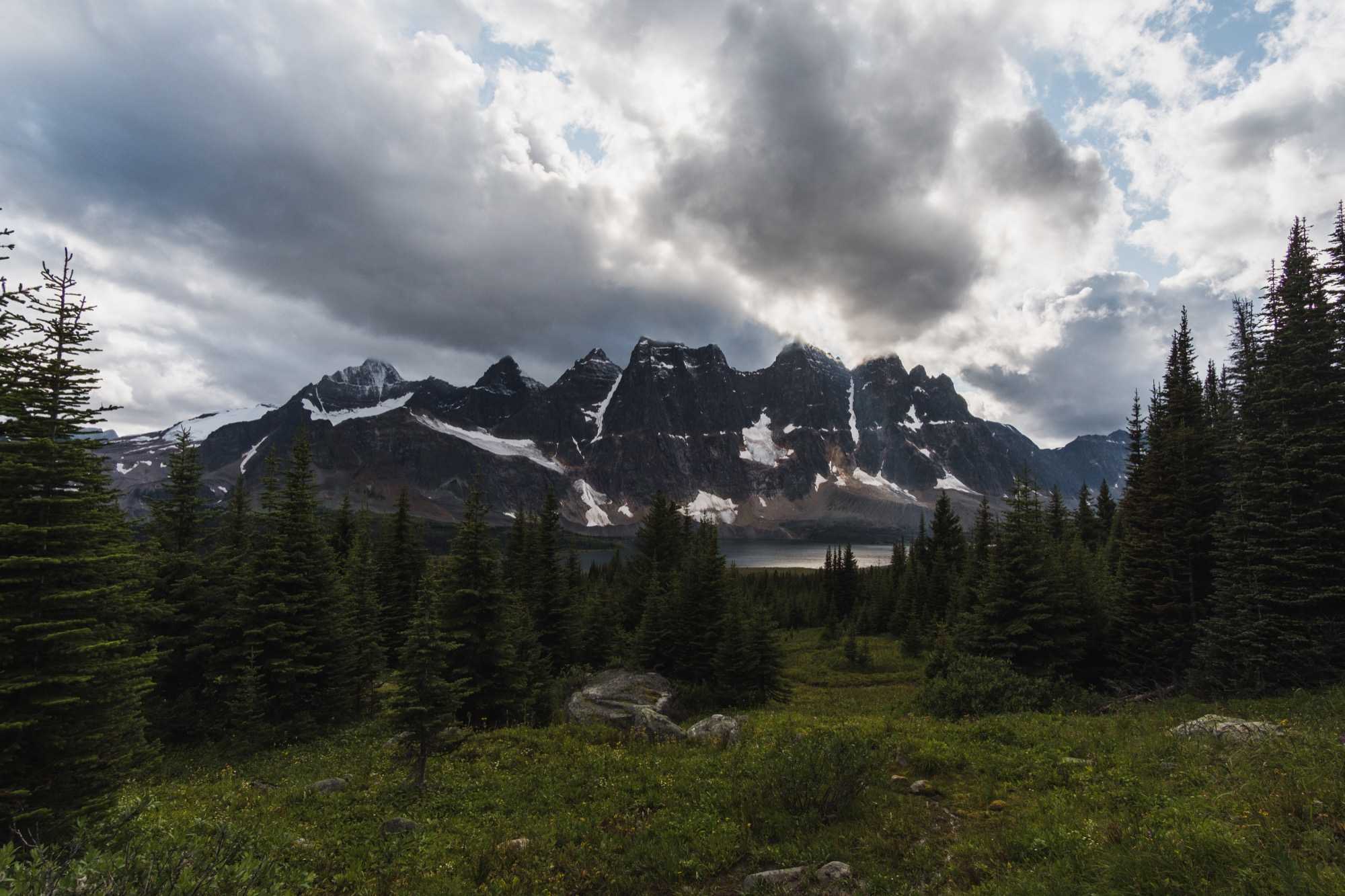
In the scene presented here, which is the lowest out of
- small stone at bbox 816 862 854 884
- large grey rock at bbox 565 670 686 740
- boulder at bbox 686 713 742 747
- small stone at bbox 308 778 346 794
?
large grey rock at bbox 565 670 686 740

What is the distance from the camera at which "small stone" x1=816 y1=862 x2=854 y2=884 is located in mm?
8297

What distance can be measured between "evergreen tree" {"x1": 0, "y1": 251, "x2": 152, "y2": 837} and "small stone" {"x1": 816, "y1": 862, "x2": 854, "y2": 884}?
13039 millimetres

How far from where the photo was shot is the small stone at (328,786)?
1420 cm

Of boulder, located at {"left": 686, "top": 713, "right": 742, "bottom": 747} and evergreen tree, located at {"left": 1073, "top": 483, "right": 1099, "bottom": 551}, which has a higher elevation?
evergreen tree, located at {"left": 1073, "top": 483, "right": 1099, "bottom": 551}

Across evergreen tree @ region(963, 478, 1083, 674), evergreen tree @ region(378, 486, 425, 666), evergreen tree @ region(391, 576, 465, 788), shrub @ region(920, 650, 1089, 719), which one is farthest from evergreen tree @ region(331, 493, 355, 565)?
evergreen tree @ region(963, 478, 1083, 674)

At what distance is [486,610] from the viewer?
70.6ft

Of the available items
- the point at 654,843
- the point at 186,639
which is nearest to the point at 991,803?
the point at 654,843

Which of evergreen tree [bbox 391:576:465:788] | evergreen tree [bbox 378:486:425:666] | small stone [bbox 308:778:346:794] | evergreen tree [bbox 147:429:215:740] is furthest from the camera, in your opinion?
evergreen tree [bbox 378:486:425:666]

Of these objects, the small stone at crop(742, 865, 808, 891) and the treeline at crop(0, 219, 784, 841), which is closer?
the small stone at crop(742, 865, 808, 891)

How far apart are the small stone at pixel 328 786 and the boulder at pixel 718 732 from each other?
31.1 ft

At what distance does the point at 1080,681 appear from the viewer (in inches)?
998

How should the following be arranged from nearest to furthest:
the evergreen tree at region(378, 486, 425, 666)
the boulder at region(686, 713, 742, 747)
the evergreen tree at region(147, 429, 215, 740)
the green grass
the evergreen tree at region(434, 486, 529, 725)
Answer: the green grass
the boulder at region(686, 713, 742, 747)
the evergreen tree at region(434, 486, 529, 725)
the evergreen tree at region(147, 429, 215, 740)
the evergreen tree at region(378, 486, 425, 666)

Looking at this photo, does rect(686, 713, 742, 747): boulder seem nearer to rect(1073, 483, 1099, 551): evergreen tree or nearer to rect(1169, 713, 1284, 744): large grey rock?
rect(1169, 713, 1284, 744): large grey rock

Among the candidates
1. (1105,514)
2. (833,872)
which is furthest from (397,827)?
(1105,514)
